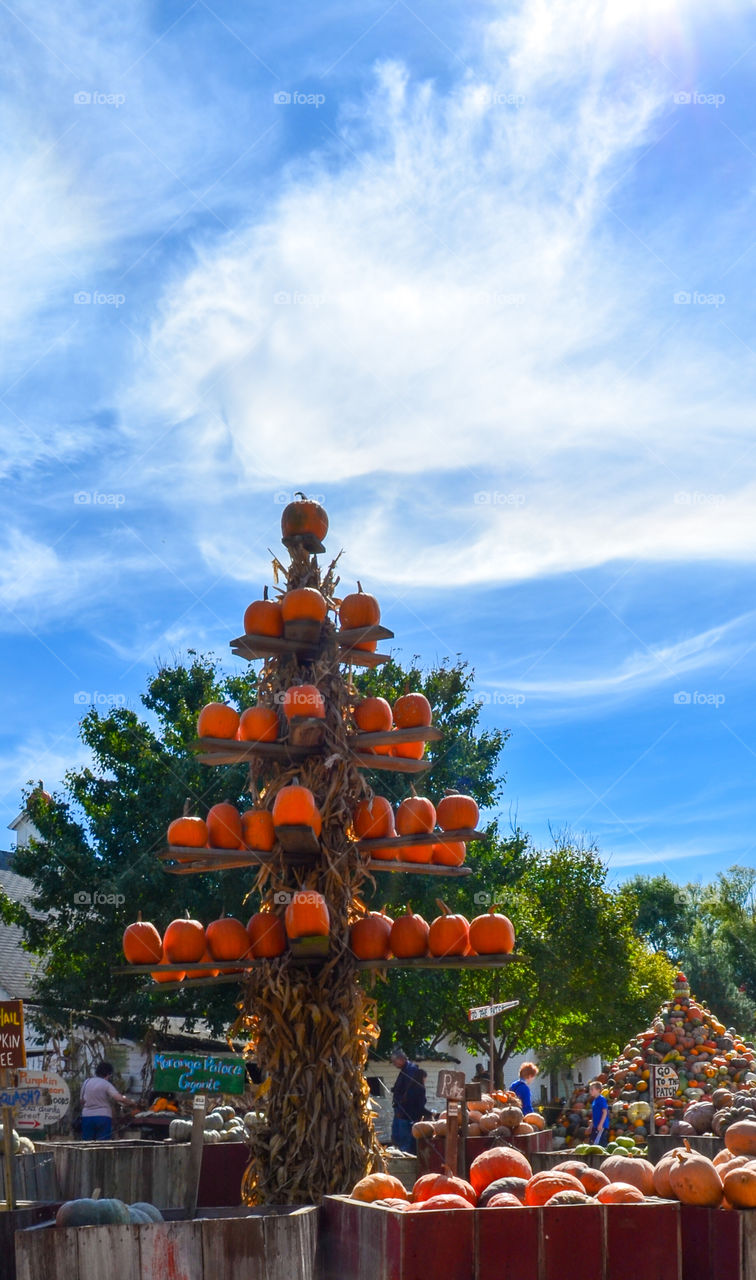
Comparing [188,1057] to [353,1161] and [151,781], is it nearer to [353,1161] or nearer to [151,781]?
[353,1161]

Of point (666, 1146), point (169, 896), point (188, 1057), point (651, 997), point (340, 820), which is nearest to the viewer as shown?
point (340, 820)

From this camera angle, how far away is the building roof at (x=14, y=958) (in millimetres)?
25000

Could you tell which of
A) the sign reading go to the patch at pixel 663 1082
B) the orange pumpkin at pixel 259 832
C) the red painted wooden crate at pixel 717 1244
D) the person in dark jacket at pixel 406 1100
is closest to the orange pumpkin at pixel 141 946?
the orange pumpkin at pixel 259 832

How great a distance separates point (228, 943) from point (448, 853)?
1606 mm

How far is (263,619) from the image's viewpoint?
7871 millimetres

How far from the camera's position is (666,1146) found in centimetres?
996

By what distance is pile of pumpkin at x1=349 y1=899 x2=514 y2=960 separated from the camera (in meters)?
7.40

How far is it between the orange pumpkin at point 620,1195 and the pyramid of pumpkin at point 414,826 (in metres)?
2.85

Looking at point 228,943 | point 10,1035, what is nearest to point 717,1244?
point 228,943

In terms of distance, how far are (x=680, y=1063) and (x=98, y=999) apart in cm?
914

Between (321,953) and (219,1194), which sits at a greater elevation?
(321,953)

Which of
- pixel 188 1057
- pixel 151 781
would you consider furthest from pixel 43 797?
pixel 188 1057

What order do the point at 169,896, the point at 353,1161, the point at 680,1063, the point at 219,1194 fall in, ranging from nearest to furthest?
the point at 353,1161, the point at 219,1194, the point at 680,1063, the point at 169,896

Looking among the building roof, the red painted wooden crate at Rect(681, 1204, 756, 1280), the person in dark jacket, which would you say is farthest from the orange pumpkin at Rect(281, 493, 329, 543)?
the building roof
